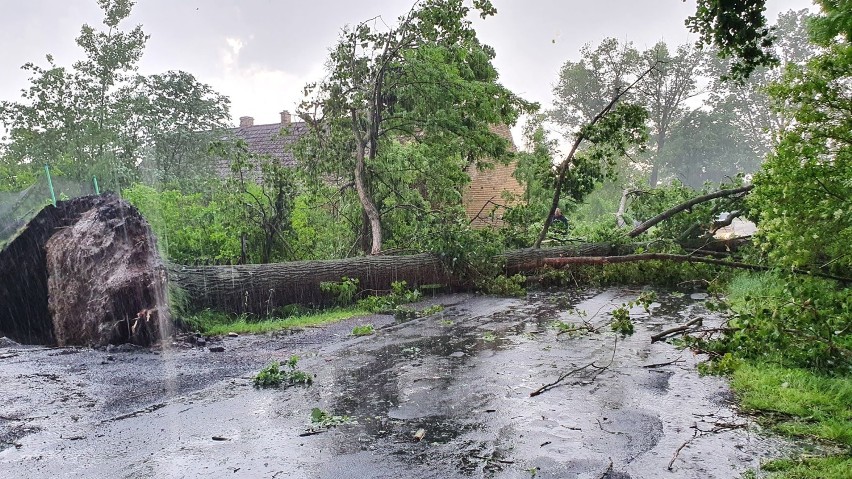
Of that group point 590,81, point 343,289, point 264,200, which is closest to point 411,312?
point 343,289

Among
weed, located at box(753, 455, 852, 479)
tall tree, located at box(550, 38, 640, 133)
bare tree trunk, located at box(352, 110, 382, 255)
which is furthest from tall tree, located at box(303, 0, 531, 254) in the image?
tall tree, located at box(550, 38, 640, 133)

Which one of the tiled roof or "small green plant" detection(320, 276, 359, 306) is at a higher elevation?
the tiled roof

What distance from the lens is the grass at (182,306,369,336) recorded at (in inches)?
338

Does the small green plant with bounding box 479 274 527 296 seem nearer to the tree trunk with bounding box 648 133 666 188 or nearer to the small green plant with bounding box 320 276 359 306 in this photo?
the small green plant with bounding box 320 276 359 306

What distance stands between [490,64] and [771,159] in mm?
10021

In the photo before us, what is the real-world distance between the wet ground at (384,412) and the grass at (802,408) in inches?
7.2

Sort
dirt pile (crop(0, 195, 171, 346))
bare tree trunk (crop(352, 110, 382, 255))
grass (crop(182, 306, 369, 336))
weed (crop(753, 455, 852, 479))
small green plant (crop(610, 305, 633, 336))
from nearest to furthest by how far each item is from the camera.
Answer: weed (crop(753, 455, 852, 479))
small green plant (crop(610, 305, 633, 336))
dirt pile (crop(0, 195, 171, 346))
grass (crop(182, 306, 369, 336))
bare tree trunk (crop(352, 110, 382, 255))

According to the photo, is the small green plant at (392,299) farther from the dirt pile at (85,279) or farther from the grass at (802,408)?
the grass at (802,408)

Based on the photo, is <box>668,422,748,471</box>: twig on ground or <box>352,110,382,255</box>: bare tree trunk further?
<box>352,110,382,255</box>: bare tree trunk

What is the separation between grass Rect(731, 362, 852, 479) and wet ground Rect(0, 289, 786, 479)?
0.60 ft

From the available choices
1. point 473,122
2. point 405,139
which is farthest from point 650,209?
point 405,139

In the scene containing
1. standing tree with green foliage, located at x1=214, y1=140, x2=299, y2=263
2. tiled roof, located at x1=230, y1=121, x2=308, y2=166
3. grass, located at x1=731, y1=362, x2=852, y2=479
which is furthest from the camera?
tiled roof, located at x1=230, y1=121, x2=308, y2=166

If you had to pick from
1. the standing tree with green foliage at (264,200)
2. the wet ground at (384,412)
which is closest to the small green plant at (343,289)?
Result: the standing tree with green foliage at (264,200)

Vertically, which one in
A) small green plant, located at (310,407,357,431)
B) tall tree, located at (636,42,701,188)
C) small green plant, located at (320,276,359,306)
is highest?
tall tree, located at (636,42,701,188)
